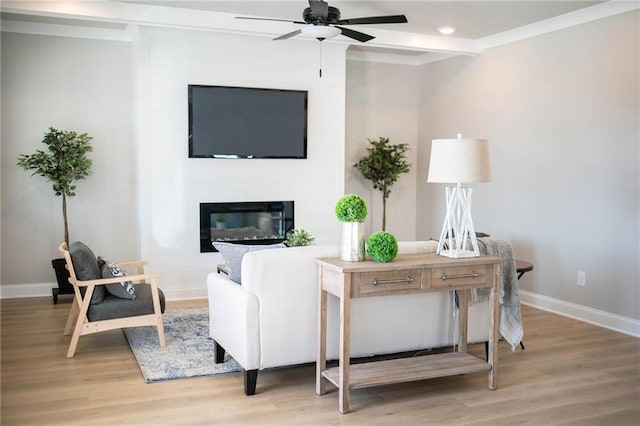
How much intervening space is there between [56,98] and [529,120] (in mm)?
4743

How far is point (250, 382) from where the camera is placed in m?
3.58

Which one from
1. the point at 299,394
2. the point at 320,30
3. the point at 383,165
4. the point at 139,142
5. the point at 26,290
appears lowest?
the point at 299,394

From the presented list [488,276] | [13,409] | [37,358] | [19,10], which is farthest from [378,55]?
[13,409]

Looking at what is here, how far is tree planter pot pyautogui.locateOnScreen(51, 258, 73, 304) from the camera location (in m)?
5.94

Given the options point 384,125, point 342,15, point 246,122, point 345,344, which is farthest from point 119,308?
point 384,125

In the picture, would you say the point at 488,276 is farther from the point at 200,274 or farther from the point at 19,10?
the point at 19,10

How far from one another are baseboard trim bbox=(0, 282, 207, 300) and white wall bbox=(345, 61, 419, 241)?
2.35 m

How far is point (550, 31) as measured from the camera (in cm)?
593

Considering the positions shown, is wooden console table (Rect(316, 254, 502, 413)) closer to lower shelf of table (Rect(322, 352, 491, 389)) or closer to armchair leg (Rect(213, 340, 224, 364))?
lower shelf of table (Rect(322, 352, 491, 389))

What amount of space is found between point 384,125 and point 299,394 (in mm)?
4878

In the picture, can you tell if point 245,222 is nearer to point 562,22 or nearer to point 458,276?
point 458,276

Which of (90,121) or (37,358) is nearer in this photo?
(37,358)

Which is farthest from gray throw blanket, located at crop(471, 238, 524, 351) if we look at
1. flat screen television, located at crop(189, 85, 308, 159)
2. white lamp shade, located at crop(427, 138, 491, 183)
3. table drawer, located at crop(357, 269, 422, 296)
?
flat screen television, located at crop(189, 85, 308, 159)

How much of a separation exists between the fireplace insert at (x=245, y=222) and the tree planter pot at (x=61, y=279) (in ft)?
4.25
